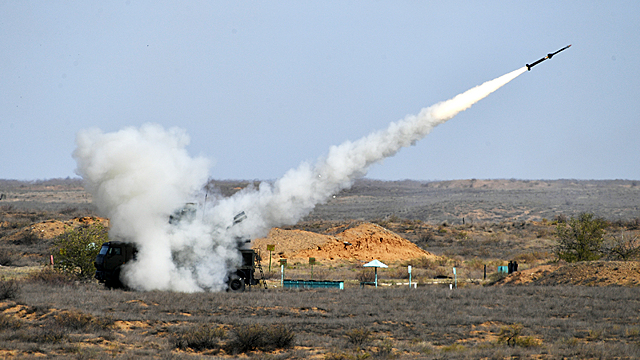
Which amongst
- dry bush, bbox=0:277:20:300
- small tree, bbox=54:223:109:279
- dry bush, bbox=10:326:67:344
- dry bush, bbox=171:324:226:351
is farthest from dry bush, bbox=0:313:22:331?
small tree, bbox=54:223:109:279

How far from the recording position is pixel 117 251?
26.1 metres

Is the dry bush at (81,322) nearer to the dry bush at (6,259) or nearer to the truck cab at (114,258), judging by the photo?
the truck cab at (114,258)

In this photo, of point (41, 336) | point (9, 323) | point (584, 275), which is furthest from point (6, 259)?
point (584, 275)

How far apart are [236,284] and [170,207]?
431cm

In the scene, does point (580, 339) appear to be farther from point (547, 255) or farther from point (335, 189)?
point (547, 255)

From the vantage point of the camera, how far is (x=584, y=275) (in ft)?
102

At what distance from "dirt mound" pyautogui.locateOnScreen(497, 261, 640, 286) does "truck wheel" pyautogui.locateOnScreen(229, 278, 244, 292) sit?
44.5 feet

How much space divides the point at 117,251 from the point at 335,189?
1010 centimetres

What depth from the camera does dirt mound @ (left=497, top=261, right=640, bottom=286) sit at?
2978 centimetres

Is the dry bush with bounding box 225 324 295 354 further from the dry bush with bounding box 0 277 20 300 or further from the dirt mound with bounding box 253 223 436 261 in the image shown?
the dirt mound with bounding box 253 223 436 261

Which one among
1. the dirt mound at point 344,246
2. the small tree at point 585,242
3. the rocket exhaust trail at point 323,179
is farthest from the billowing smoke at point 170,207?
the dirt mound at point 344,246

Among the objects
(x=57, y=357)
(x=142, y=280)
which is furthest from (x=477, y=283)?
(x=57, y=357)

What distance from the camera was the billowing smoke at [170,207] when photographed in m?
26.1

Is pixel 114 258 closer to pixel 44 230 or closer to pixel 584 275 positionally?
pixel 584 275
